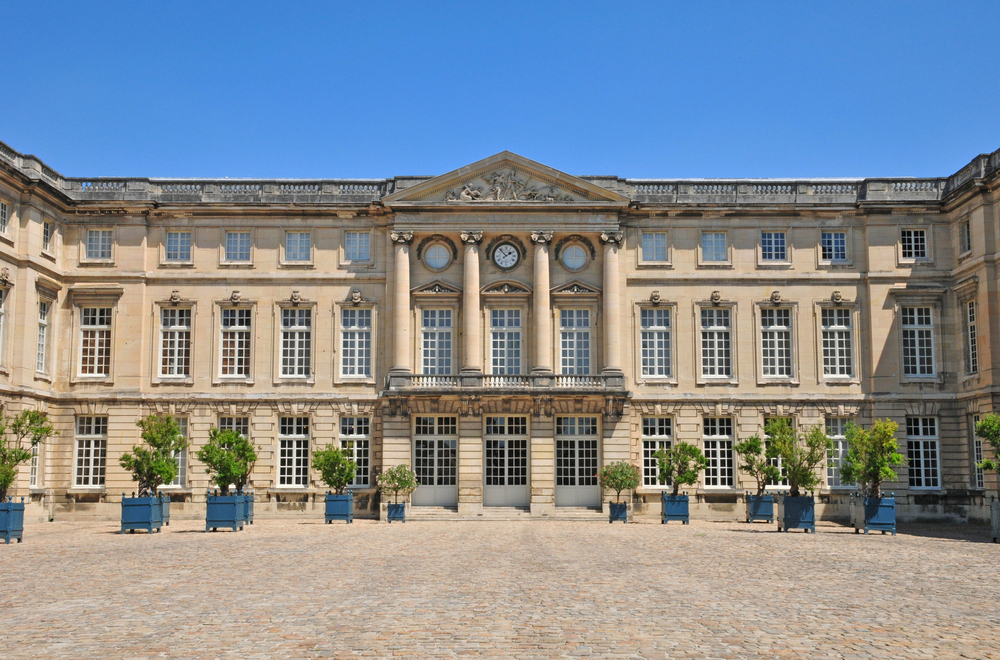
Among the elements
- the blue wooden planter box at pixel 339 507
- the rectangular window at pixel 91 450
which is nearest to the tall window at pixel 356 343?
the blue wooden planter box at pixel 339 507

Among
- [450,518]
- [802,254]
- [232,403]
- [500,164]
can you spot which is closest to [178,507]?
[232,403]

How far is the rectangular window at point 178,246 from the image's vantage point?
→ 39250mm

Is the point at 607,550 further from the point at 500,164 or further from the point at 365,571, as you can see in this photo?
the point at 500,164

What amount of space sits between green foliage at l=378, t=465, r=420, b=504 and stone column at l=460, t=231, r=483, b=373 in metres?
4.36

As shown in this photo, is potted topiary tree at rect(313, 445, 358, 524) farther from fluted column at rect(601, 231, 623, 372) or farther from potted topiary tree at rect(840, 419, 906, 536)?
potted topiary tree at rect(840, 419, 906, 536)

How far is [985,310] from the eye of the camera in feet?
115

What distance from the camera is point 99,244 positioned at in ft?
127

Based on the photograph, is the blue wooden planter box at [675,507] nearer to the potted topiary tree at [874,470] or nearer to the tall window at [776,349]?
the potted topiary tree at [874,470]

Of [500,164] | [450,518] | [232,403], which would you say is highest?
[500,164]

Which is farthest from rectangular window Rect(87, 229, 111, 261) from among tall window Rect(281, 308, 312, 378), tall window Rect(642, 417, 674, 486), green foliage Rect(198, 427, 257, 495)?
tall window Rect(642, 417, 674, 486)

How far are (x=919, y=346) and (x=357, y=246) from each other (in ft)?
70.6

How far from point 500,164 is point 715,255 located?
8.96 m

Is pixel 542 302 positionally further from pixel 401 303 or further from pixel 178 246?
pixel 178 246

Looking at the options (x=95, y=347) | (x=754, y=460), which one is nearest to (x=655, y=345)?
(x=754, y=460)
